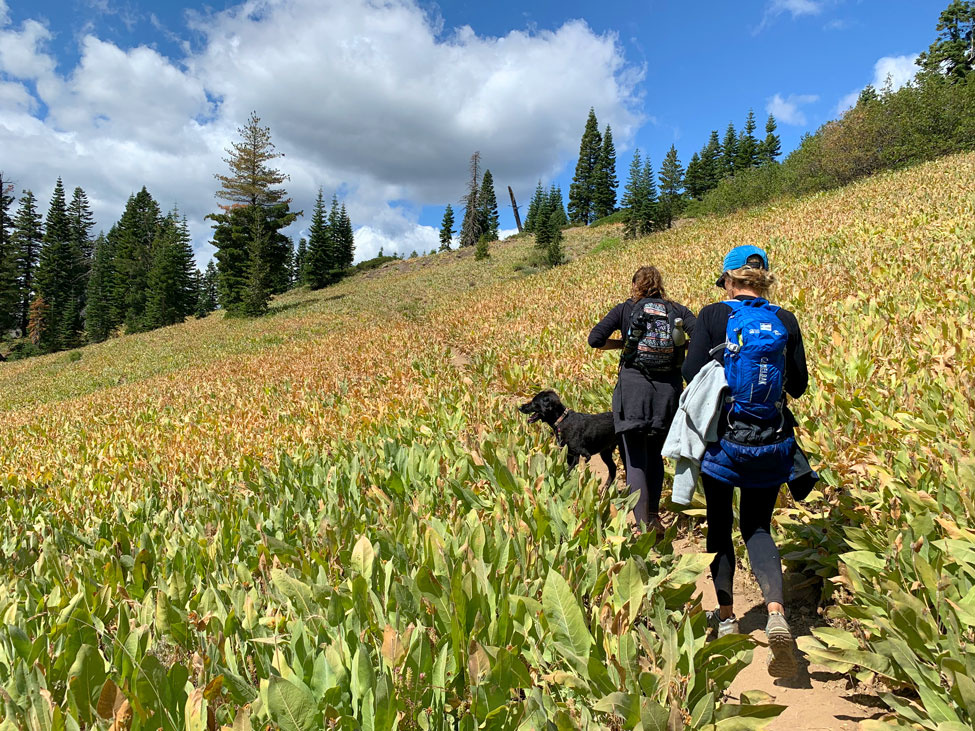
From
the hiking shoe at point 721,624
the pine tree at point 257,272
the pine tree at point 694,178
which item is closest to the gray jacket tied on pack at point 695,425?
the hiking shoe at point 721,624

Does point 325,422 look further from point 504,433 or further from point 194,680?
point 194,680

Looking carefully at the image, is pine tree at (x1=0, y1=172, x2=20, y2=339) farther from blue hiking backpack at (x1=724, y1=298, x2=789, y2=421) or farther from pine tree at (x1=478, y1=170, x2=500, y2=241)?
blue hiking backpack at (x1=724, y1=298, x2=789, y2=421)

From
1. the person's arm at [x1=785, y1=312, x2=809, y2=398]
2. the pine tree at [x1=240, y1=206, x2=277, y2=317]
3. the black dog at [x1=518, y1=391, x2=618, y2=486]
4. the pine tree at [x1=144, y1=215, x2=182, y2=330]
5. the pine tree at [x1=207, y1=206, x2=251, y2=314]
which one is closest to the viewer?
the person's arm at [x1=785, y1=312, x2=809, y2=398]

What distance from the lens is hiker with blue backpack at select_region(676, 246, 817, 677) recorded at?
2836mm

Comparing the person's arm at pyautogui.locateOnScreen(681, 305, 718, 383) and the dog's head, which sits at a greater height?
the person's arm at pyautogui.locateOnScreen(681, 305, 718, 383)

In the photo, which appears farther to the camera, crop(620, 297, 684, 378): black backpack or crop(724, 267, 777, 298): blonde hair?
crop(620, 297, 684, 378): black backpack

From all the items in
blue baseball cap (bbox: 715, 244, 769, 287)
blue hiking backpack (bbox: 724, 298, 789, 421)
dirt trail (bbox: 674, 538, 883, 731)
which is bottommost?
dirt trail (bbox: 674, 538, 883, 731)

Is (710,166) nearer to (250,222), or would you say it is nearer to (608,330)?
(250,222)

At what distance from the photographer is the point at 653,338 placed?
405 cm

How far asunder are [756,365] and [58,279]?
73.6 meters

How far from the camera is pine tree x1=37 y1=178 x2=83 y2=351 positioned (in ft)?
181

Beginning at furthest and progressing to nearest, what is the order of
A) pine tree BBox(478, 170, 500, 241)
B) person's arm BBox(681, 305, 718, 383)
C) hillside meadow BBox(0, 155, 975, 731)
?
pine tree BBox(478, 170, 500, 241) < person's arm BBox(681, 305, 718, 383) < hillside meadow BBox(0, 155, 975, 731)

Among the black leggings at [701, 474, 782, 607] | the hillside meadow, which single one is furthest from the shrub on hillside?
the black leggings at [701, 474, 782, 607]

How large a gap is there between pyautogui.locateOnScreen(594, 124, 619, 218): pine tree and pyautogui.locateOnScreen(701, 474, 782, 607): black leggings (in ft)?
277
